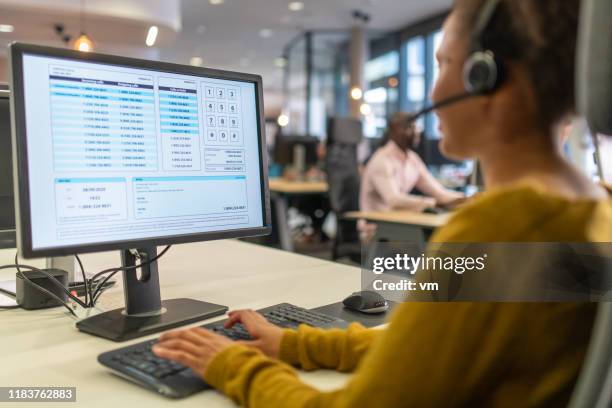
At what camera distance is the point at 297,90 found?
497 inches

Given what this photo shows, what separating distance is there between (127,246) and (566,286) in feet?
2.41

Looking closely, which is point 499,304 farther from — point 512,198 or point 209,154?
point 209,154

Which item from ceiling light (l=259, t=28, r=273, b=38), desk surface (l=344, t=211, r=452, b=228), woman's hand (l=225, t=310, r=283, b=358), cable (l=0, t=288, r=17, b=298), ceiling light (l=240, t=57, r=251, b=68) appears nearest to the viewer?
woman's hand (l=225, t=310, r=283, b=358)

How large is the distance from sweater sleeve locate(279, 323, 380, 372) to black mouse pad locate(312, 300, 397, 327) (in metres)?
0.19

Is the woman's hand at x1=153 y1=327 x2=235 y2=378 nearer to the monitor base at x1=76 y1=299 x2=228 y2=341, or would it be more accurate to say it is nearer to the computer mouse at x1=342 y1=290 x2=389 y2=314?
the monitor base at x1=76 y1=299 x2=228 y2=341

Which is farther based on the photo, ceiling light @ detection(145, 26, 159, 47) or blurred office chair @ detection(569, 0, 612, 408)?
ceiling light @ detection(145, 26, 159, 47)

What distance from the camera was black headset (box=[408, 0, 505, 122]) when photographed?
2.01 ft

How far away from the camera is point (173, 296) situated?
1323 millimetres

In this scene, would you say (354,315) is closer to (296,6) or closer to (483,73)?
(483,73)

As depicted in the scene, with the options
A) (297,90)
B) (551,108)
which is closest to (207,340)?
(551,108)

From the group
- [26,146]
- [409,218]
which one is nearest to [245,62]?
[409,218]

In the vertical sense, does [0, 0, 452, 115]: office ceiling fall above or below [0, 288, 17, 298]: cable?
above

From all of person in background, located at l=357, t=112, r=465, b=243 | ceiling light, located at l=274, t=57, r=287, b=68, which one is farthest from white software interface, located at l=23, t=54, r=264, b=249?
ceiling light, located at l=274, t=57, r=287, b=68

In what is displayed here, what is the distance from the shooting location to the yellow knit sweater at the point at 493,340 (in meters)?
0.55
